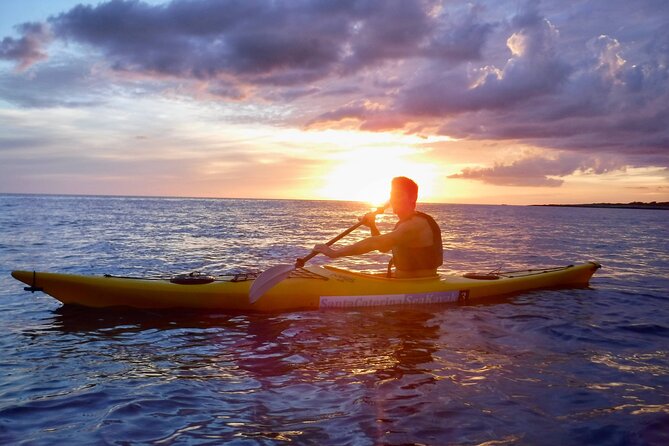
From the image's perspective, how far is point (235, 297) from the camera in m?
7.52

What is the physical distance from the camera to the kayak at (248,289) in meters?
7.32

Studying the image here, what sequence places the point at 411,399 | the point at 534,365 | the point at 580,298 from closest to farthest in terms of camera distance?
the point at 411,399, the point at 534,365, the point at 580,298

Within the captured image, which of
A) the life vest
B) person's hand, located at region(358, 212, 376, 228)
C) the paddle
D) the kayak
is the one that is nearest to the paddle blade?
the paddle

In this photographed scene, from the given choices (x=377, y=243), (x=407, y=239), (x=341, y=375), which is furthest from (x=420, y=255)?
(x=341, y=375)

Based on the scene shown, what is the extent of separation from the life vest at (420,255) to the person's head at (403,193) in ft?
0.92

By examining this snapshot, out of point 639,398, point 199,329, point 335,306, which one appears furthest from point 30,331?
point 639,398

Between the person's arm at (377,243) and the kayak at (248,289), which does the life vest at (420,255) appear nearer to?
the kayak at (248,289)

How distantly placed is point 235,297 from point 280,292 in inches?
28.0

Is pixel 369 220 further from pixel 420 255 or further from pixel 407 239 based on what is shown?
pixel 420 255

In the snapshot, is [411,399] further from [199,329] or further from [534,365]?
[199,329]

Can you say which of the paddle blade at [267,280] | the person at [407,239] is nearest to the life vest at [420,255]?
the person at [407,239]

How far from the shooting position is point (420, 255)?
27.1 feet

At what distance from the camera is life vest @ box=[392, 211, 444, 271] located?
320 inches

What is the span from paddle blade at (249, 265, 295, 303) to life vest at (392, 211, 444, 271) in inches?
73.7
